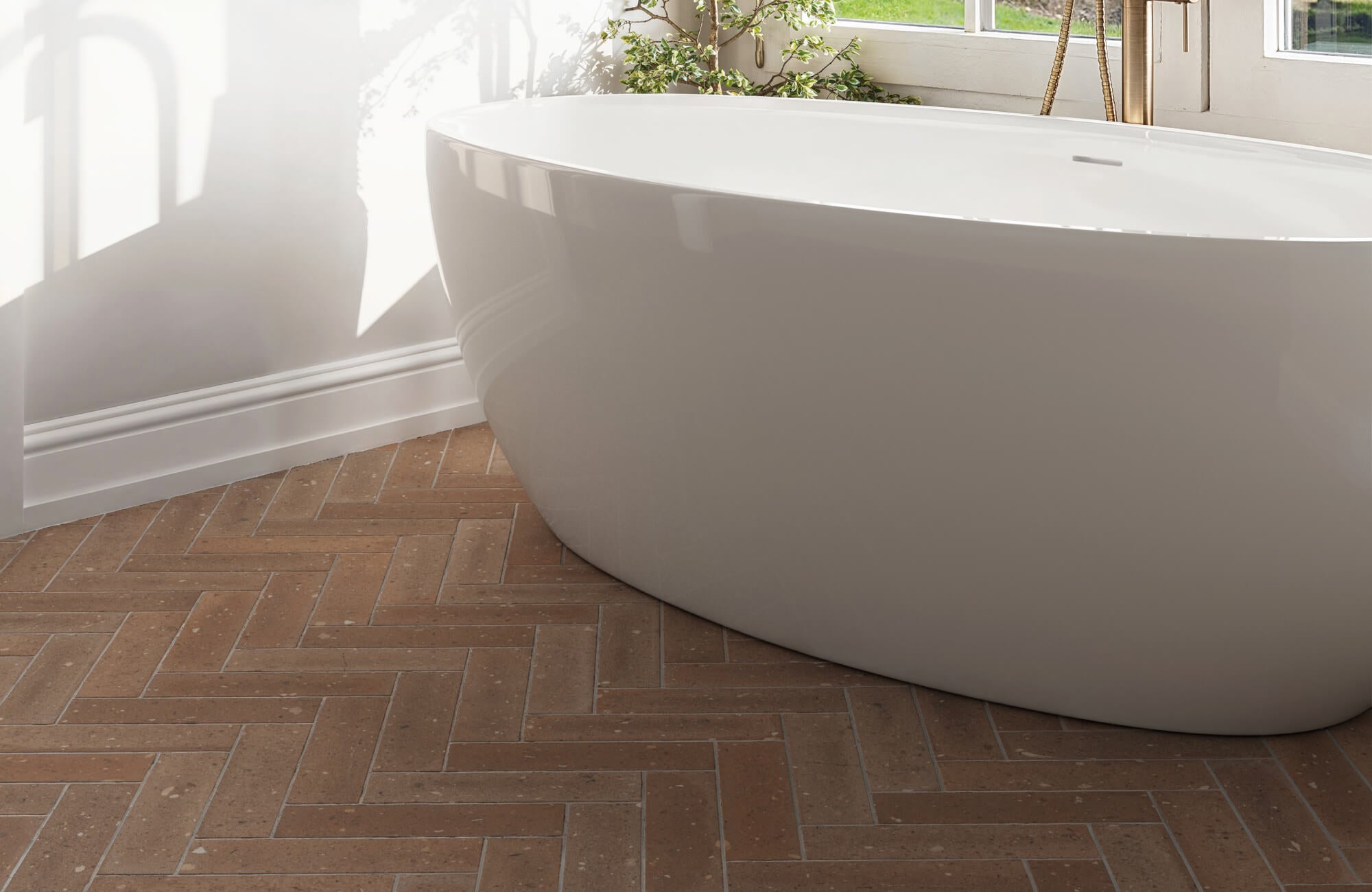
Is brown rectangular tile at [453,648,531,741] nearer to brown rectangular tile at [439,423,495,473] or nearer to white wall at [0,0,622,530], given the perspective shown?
brown rectangular tile at [439,423,495,473]

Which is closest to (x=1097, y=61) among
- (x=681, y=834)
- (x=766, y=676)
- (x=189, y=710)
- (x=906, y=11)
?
(x=906, y=11)

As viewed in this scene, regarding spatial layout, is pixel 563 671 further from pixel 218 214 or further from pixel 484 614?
pixel 218 214

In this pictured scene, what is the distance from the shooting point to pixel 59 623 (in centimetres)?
192

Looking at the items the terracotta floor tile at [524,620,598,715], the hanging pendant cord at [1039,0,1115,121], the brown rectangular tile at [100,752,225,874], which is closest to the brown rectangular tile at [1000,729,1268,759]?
the terracotta floor tile at [524,620,598,715]

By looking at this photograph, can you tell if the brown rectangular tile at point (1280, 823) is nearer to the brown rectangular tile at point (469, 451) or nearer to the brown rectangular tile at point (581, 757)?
the brown rectangular tile at point (581, 757)

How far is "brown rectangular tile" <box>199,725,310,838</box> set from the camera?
146 centimetres

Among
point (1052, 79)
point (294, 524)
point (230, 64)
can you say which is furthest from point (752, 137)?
point (294, 524)

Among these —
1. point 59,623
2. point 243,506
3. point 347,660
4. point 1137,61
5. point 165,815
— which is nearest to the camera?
point 165,815

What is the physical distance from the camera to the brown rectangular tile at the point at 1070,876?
1.35 metres

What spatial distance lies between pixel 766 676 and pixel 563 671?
0.28 m

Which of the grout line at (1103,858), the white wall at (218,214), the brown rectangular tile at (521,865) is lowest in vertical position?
the grout line at (1103,858)

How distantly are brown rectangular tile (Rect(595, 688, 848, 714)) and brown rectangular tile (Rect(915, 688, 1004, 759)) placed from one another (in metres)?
0.11

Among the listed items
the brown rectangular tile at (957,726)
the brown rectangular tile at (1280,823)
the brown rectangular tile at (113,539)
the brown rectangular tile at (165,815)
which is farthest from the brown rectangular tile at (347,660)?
the brown rectangular tile at (1280,823)

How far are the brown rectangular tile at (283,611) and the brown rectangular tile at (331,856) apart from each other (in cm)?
47
